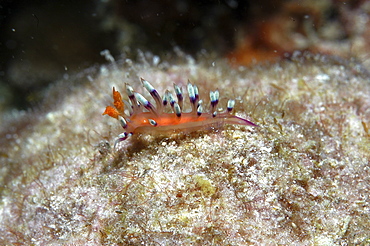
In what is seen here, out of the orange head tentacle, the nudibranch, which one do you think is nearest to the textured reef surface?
the nudibranch

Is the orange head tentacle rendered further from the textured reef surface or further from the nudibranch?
the textured reef surface

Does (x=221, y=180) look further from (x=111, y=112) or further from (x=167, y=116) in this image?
(x=111, y=112)

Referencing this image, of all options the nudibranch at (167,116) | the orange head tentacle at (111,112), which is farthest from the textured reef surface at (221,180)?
the orange head tentacle at (111,112)

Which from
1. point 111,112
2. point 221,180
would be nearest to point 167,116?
point 111,112

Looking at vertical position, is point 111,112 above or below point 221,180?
above

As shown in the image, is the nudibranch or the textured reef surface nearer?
the textured reef surface

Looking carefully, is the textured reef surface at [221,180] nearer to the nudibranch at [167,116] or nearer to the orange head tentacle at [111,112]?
the nudibranch at [167,116]

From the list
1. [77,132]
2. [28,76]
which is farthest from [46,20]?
[77,132]

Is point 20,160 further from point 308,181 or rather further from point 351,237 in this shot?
point 351,237

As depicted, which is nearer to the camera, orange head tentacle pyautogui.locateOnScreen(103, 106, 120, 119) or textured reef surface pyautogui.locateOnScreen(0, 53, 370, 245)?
textured reef surface pyautogui.locateOnScreen(0, 53, 370, 245)
